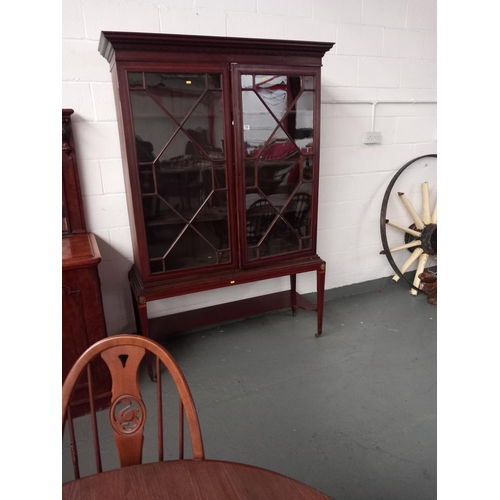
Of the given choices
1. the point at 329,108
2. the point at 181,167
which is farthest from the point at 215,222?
the point at 329,108

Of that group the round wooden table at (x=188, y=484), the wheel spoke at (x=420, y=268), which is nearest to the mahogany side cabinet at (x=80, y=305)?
the round wooden table at (x=188, y=484)

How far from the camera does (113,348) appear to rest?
38.1 inches

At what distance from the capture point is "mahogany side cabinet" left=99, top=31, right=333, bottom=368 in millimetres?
1800

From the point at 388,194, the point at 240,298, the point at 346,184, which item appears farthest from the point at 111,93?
the point at 388,194

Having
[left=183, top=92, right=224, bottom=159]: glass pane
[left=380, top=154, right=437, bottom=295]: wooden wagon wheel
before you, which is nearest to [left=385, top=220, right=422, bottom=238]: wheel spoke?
[left=380, top=154, right=437, bottom=295]: wooden wagon wheel

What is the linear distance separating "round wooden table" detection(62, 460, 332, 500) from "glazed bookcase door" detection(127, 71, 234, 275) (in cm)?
131

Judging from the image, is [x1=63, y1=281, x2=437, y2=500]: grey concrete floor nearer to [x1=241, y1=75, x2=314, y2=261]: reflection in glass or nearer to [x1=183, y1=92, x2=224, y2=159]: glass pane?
[x1=241, y1=75, x2=314, y2=261]: reflection in glass

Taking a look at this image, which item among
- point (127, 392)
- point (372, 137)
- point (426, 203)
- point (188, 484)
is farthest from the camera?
point (426, 203)

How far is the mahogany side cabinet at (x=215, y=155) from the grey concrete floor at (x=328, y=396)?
0.51 metres

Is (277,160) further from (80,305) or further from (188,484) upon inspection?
(188,484)

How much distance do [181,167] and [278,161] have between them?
564mm

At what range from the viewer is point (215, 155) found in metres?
2.01
